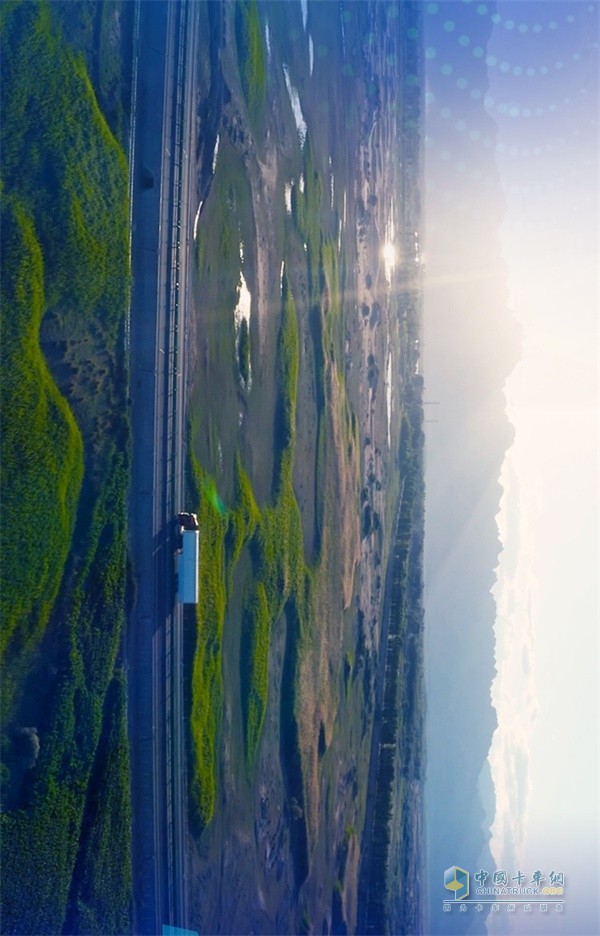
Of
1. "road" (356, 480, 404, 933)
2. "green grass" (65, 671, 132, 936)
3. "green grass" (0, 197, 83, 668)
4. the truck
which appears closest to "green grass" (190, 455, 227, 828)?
the truck

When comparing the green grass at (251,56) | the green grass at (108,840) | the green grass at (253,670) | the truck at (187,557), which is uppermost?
the green grass at (251,56)

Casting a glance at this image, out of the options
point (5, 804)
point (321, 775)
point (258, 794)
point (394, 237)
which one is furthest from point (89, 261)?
point (394, 237)

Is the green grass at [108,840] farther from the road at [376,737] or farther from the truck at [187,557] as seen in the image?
the road at [376,737]

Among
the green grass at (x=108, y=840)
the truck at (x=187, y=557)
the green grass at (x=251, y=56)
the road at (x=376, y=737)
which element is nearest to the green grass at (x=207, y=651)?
the truck at (x=187, y=557)

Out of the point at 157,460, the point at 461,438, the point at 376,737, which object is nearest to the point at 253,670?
the point at 157,460

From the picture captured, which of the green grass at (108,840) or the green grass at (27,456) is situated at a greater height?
the green grass at (27,456)

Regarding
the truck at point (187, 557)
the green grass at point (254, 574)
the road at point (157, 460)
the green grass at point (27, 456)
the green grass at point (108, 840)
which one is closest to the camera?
the green grass at point (27, 456)

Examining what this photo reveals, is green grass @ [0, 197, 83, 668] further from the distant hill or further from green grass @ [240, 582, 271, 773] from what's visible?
the distant hill
